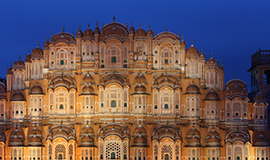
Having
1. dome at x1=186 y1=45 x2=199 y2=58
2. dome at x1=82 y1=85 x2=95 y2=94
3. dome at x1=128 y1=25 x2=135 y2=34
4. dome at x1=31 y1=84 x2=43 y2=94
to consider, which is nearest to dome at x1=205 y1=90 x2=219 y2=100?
dome at x1=186 y1=45 x2=199 y2=58

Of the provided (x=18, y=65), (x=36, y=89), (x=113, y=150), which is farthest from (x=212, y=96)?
(x=18, y=65)

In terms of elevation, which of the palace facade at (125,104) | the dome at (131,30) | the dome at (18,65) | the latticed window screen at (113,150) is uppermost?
the dome at (131,30)

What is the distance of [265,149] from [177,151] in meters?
7.29

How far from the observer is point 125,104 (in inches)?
1587

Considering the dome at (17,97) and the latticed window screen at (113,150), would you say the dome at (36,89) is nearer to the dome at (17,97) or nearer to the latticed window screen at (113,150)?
the dome at (17,97)

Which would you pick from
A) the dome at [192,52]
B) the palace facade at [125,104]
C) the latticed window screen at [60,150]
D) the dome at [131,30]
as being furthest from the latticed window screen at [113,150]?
the dome at [192,52]

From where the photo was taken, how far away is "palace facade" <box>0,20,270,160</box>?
39312 mm

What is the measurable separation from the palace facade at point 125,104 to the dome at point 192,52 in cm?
9

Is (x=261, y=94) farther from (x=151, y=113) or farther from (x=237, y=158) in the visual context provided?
(x=151, y=113)

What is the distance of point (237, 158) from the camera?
3956cm

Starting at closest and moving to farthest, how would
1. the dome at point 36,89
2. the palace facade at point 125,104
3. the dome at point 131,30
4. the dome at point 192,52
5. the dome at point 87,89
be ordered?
the palace facade at point 125,104 < the dome at point 87,89 < the dome at point 36,89 < the dome at point 192,52 < the dome at point 131,30

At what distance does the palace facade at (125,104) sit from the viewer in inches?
1548

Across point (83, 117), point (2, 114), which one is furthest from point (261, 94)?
point (2, 114)

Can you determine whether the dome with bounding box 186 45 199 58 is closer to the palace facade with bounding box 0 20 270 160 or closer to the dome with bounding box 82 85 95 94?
the palace facade with bounding box 0 20 270 160
